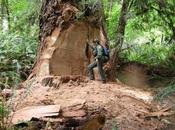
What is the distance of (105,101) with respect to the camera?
28.8 ft

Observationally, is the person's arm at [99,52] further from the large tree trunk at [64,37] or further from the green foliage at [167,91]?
the green foliage at [167,91]

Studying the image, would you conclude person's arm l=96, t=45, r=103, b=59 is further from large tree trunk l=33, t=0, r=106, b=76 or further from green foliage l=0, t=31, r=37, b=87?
green foliage l=0, t=31, r=37, b=87

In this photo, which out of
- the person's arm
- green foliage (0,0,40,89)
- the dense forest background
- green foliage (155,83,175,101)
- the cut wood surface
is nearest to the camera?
the cut wood surface

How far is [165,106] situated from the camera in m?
9.59

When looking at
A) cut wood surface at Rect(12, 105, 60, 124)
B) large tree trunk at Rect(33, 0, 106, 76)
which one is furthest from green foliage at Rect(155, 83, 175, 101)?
large tree trunk at Rect(33, 0, 106, 76)

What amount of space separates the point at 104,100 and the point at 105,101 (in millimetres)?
75

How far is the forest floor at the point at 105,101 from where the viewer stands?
26.0ft

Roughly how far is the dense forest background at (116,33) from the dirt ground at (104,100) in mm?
1463

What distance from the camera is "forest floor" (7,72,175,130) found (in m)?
7.92

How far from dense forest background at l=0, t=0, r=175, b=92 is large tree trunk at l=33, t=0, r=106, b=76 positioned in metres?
0.36

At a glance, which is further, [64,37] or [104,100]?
[64,37]

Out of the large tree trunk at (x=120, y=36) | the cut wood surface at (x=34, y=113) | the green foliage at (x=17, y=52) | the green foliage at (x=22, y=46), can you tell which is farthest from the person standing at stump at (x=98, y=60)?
the cut wood surface at (x=34, y=113)

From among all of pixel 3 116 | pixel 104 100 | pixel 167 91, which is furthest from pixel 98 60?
pixel 3 116

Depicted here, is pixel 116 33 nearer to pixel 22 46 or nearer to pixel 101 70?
pixel 101 70
